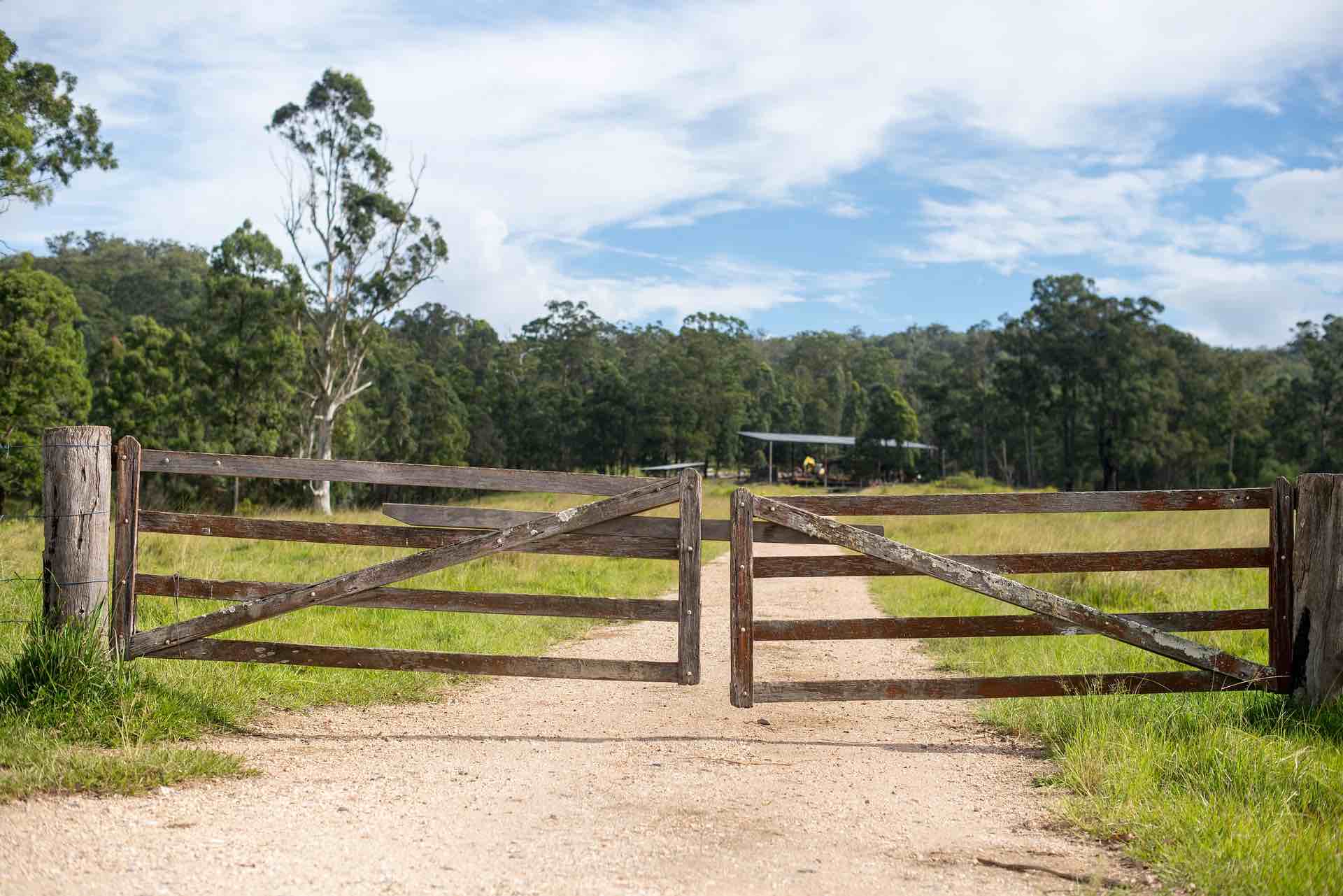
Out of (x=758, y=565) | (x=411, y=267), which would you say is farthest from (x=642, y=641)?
(x=411, y=267)

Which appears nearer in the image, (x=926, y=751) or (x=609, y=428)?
(x=926, y=751)

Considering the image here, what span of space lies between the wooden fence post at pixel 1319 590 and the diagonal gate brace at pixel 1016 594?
0.32m

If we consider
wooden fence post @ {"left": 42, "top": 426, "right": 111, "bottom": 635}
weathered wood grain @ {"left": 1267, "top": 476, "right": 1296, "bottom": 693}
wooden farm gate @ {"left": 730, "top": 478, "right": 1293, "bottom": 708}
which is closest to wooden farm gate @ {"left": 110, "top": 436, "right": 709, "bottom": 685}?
wooden fence post @ {"left": 42, "top": 426, "right": 111, "bottom": 635}

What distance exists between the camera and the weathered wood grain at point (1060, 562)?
6730 millimetres

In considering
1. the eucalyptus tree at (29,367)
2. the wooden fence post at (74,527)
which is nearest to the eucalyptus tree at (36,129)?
the eucalyptus tree at (29,367)

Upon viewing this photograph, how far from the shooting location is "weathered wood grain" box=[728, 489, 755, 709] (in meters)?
6.69

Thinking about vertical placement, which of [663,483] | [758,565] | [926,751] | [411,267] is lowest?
[926,751]

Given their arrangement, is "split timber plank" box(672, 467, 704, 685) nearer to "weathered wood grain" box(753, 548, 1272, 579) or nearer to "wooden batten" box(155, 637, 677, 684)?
"wooden batten" box(155, 637, 677, 684)

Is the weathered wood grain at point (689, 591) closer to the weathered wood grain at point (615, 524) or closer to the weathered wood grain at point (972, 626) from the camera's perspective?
the weathered wood grain at point (615, 524)

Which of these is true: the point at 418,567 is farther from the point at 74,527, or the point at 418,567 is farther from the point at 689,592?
the point at 74,527

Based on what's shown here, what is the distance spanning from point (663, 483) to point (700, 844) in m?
2.48

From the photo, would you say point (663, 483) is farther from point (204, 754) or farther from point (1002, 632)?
point (204, 754)

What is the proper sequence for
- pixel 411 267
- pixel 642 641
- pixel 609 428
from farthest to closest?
pixel 609 428 → pixel 411 267 → pixel 642 641

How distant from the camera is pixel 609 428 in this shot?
76.8 metres
